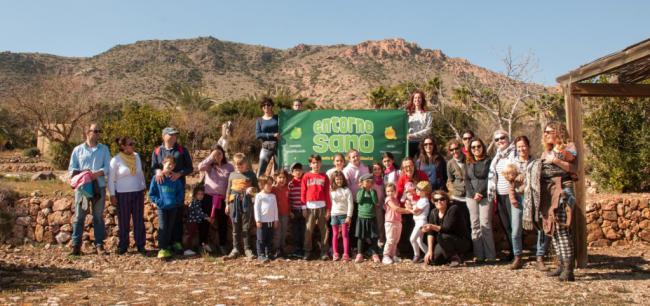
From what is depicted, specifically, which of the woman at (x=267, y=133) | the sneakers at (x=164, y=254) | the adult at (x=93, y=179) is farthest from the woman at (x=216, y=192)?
the adult at (x=93, y=179)

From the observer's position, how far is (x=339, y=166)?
7.68 meters

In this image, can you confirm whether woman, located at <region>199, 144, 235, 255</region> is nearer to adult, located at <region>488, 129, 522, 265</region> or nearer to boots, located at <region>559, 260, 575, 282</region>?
adult, located at <region>488, 129, 522, 265</region>

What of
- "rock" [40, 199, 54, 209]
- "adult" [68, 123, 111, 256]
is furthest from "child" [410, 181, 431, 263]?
"rock" [40, 199, 54, 209]

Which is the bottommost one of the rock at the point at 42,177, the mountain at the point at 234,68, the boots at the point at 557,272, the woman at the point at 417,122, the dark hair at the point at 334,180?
the boots at the point at 557,272

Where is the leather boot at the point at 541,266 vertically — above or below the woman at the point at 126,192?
below

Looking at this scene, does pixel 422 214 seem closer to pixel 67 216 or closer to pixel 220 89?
pixel 67 216

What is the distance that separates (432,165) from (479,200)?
86 centimetres

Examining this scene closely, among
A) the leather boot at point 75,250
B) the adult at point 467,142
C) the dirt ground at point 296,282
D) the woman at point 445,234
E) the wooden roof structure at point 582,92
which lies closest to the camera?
the dirt ground at point 296,282

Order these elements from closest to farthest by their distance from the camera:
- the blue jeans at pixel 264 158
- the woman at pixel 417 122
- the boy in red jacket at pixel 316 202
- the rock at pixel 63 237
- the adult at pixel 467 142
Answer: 1. the adult at pixel 467 142
2. the boy in red jacket at pixel 316 202
3. the woman at pixel 417 122
4. the rock at pixel 63 237
5. the blue jeans at pixel 264 158

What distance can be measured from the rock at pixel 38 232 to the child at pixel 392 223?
558 centimetres

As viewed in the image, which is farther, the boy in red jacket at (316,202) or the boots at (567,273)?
the boy in red jacket at (316,202)

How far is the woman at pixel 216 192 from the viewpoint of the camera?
7.81 meters

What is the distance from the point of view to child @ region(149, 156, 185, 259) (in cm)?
757

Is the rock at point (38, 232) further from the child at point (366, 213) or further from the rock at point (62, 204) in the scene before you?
the child at point (366, 213)
